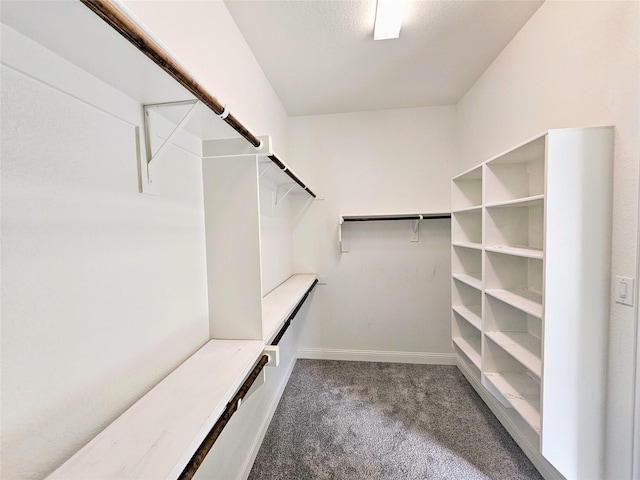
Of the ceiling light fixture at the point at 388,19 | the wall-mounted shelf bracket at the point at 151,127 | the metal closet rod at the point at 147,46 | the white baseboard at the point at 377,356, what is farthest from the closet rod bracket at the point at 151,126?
the white baseboard at the point at 377,356

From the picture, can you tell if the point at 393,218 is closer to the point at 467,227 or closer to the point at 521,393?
the point at 467,227

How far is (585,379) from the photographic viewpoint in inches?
46.9

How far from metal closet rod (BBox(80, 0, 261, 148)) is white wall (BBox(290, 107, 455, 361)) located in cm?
216

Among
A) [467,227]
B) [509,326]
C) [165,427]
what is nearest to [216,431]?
[165,427]

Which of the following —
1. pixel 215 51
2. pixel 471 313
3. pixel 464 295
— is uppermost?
pixel 215 51

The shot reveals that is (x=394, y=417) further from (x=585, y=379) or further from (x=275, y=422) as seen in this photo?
(x=585, y=379)

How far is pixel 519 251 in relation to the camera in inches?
55.3

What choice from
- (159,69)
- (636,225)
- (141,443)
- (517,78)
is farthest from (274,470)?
(517,78)

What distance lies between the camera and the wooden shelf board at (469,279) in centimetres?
195

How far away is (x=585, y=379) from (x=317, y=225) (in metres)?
2.27

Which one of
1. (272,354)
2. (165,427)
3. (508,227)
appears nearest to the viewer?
(165,427)

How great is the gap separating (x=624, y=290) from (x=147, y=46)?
73.0 inches

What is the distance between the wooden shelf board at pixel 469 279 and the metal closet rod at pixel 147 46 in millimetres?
2006

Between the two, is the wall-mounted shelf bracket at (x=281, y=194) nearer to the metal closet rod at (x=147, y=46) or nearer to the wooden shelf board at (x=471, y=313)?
the metal closet rod at (x=147, y=46)
